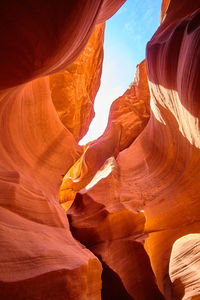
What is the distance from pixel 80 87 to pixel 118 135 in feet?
11.8

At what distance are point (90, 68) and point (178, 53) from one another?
7544 millimetres

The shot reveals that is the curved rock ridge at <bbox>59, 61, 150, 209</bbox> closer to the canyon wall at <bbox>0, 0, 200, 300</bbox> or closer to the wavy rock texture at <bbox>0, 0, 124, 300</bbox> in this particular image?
the canyon wall at <bbox>0, 0, 200, 300</bbox>

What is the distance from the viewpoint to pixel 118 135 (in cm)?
1073

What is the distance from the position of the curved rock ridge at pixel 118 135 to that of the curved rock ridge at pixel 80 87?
1678 millimetres

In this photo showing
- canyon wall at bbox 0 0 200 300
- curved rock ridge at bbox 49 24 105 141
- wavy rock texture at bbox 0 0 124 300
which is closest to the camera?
wavy rock texture at bbox 0 0 124 300

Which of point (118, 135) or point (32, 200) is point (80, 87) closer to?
point (118, 135)

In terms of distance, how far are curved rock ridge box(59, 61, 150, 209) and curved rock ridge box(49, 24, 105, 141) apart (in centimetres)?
168

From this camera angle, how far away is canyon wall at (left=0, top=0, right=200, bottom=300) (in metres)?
2.49

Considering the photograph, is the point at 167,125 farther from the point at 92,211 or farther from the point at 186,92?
the point at 92,211

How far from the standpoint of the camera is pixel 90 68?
1083cm

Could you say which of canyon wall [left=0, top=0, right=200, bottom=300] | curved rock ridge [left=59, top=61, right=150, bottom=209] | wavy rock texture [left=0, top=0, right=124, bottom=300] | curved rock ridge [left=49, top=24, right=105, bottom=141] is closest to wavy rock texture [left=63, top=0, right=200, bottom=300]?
canyon wall [left=0, top=0, right=200, bottom=300]

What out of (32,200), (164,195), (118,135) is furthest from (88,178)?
(32,200)

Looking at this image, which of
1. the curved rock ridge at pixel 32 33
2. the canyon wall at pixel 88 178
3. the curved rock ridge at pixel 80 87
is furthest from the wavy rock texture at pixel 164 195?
the curved rock ridge at pixel 80 87

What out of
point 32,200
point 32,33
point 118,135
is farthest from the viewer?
point 118,135
